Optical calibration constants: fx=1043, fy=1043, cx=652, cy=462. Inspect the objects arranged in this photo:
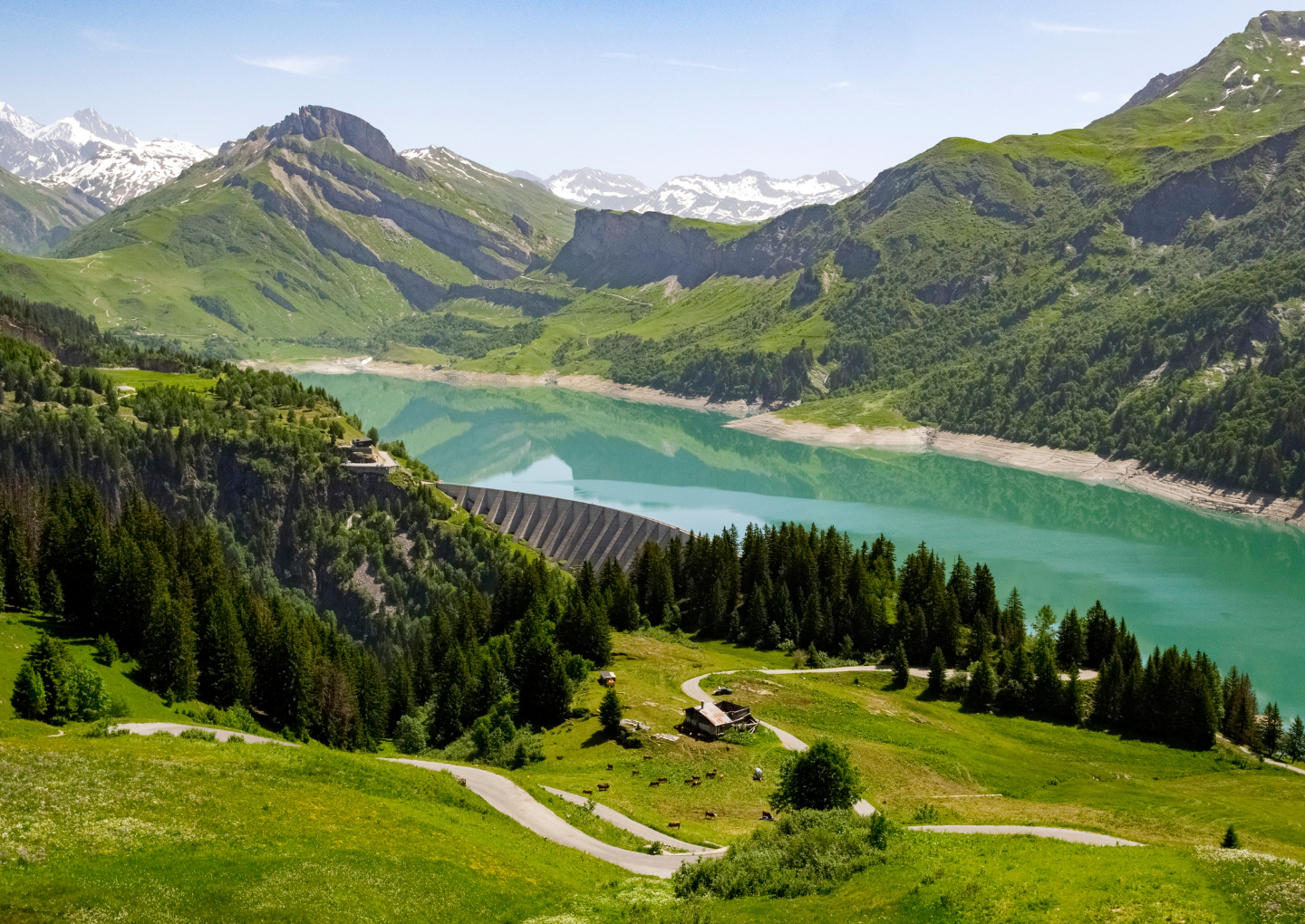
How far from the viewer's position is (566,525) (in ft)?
461

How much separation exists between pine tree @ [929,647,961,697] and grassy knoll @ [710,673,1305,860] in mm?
1130

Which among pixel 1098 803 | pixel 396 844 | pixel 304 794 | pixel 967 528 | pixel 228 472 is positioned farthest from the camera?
pixel 967 528

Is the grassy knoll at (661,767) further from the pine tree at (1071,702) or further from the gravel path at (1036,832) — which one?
the pine tree at (1071,702)

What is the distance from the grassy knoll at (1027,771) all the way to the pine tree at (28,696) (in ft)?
135

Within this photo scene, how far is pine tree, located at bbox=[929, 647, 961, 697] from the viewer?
85312 millimetres

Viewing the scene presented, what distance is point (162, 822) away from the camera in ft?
100

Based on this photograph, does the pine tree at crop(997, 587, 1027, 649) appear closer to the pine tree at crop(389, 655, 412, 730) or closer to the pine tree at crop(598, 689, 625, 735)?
the pine tree at crop(598, 689, 625, 735)

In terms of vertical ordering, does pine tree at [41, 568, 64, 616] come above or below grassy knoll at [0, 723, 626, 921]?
below

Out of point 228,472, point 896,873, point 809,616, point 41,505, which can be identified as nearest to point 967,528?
point 809,616

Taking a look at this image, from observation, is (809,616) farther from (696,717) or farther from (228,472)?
(228,472)

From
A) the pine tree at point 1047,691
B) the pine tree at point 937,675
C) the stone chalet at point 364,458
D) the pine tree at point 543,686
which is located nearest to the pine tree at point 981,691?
the pine tree at point 937,675

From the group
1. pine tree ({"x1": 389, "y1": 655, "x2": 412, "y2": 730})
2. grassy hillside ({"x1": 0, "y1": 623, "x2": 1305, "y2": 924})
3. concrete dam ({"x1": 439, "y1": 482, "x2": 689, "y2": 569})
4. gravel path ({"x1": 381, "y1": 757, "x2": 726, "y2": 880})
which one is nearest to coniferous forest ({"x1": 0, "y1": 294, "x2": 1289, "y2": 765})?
pine tree ({"x1": 389, "y1": 655, "x2": 412, "y2": 730})

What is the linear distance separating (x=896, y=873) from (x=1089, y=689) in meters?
60.8

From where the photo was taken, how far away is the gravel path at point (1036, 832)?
40809mm
